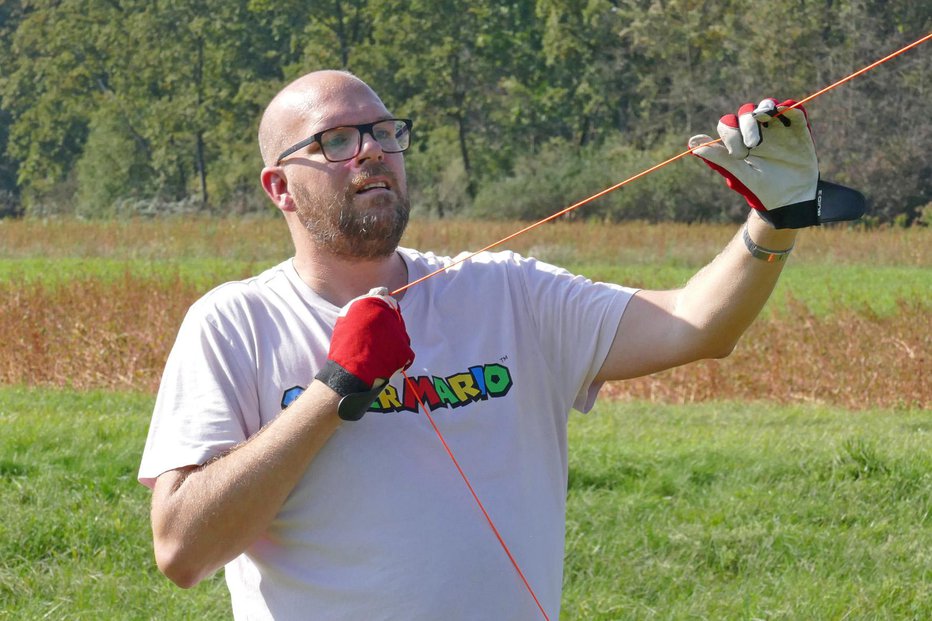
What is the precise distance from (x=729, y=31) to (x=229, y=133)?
1854cm

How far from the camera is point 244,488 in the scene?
227 centimetres

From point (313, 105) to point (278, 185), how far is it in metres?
0.19

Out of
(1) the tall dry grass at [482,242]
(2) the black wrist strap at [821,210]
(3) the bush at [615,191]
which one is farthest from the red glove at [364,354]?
(3) the bush at [615,191]

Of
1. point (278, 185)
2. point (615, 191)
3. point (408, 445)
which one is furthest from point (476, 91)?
point (408, 445)

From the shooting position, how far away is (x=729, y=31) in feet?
130

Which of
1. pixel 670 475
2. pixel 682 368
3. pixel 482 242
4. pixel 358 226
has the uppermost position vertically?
pixel 358 226

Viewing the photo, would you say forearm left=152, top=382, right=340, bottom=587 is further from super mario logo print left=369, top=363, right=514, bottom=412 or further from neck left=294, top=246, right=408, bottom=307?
neck left=294, top=246, right=408, bottom=307

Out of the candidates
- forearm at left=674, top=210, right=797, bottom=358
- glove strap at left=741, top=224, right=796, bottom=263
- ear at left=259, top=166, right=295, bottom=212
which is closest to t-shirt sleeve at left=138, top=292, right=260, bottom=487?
ear at left=259, top=166, right=295, bottom=212

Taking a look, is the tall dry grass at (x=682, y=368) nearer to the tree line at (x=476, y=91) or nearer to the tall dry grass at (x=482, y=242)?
the tall dry grass at (x=482, y=242)

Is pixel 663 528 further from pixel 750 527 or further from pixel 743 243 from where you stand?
pixel 743 243

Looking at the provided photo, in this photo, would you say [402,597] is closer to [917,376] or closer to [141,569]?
[141,569]

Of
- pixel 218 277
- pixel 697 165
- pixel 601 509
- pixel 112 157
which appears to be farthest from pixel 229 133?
pixel 601 509

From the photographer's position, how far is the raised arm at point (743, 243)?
2.50m

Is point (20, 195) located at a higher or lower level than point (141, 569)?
lower
